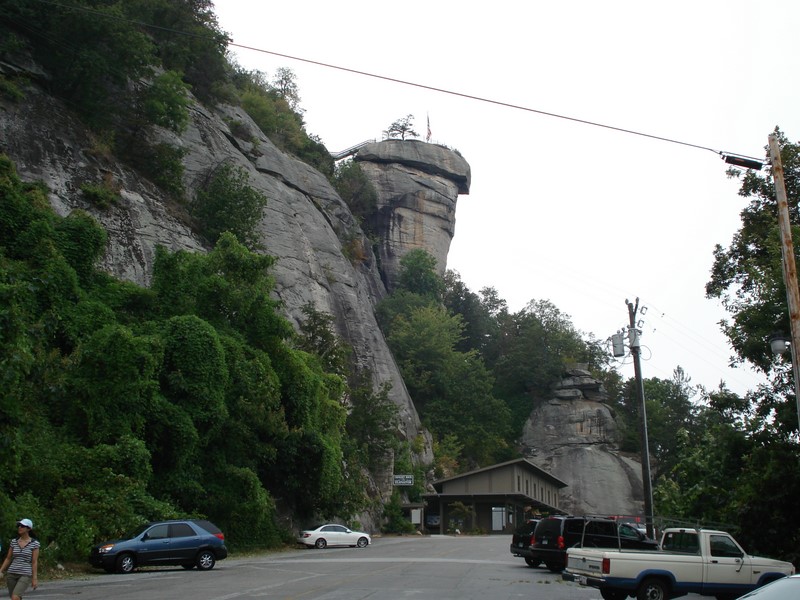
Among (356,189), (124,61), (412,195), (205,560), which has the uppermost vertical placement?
(412,195)

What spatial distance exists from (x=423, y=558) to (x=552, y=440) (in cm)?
5126

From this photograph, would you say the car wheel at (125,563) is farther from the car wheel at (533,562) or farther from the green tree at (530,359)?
the green tree at (530,359)

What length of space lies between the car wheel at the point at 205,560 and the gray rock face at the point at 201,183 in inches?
618

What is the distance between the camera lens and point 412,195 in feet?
270

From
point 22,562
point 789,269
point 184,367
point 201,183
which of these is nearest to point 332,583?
point 22,562

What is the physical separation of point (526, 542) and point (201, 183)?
28707mm

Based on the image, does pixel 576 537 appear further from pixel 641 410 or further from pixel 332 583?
pixel 332 583

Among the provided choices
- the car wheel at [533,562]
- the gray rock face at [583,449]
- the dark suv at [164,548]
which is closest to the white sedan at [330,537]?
the dark suv at [164,548]

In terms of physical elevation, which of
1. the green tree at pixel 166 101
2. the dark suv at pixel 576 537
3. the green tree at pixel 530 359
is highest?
the green tree at pixel 166 101

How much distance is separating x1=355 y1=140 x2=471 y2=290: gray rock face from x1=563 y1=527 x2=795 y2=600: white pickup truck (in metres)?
65.2

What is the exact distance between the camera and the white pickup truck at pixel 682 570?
45.8 ft

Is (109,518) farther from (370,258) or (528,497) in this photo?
(370,258)

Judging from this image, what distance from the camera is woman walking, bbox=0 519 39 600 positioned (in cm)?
1069

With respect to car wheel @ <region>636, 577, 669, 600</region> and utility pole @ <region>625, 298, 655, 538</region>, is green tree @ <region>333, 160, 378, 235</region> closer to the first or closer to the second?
utility pole @ <region>625, 298, 655, 538</region>
